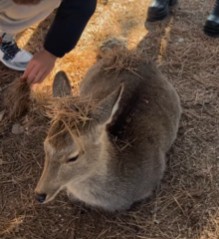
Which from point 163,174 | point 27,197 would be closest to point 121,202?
point 163,174

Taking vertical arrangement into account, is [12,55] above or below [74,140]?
below

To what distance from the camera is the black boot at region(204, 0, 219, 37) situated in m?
4.97

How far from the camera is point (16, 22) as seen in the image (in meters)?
4.12

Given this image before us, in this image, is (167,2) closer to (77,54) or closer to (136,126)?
(77,54)

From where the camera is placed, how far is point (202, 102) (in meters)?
4.32

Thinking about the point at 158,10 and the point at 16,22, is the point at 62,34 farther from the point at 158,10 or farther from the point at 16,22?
the point at 158,10

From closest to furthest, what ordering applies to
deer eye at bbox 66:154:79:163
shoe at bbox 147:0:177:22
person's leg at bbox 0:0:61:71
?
deer eye at bbox 66:154:79:163 < person's leg at bbox 0:0:61:71 < shoe at bbox 147:0:177:22

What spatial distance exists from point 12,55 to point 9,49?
0.07m

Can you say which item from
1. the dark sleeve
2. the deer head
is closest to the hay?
the dark sleeve

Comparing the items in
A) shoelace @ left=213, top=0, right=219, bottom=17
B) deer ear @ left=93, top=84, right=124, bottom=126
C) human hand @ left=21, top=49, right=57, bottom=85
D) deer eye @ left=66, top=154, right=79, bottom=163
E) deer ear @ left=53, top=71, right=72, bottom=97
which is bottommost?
shoelace @ left=213, top=0, right=219, bottom=17

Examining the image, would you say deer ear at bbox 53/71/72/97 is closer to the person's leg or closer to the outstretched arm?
the outstretched arm

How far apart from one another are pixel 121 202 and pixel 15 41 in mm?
2250

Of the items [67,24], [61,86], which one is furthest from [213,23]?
[61,86]

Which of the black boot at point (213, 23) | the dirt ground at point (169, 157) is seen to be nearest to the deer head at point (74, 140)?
the dirt ground at point (169, 157)
